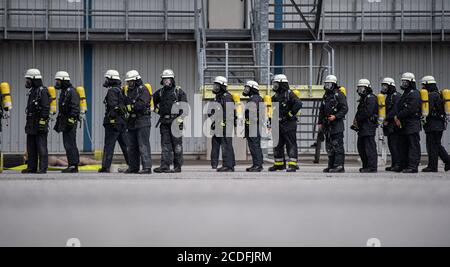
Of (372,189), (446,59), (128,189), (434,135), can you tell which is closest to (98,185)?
(128,189)

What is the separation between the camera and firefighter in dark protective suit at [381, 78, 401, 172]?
15125 mm

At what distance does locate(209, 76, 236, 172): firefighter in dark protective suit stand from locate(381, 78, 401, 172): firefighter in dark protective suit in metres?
3.20

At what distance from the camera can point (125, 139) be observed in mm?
15688

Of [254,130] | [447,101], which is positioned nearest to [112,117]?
[254,130]

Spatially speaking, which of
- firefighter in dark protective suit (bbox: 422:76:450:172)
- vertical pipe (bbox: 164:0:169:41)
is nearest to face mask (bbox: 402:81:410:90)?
firefighter in dark protective suit (bbox: 422:76:450:172)

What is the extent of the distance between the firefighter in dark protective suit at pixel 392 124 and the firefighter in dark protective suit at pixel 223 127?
3.20 m

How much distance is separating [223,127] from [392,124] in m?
3.45

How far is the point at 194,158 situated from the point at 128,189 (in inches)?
603

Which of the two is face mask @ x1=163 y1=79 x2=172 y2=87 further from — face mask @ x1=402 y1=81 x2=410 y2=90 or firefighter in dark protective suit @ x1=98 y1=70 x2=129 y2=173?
face mask @ x1=402 y1=81 x2=410 y2=90

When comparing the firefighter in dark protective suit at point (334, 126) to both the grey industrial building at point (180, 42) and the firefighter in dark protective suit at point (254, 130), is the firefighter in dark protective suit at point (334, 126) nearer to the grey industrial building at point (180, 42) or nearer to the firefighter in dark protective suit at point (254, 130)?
the firefighter in dark protective suit at point (254, 130)

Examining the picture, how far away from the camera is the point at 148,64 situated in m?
25.5

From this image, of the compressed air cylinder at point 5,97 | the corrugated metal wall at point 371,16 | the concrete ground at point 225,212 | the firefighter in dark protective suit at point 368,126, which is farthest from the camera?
the corrugated metal wall at point 371,16

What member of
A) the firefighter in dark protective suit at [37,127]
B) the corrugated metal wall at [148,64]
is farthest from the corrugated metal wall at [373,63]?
the firefighter in dark protective suit at [37,127]

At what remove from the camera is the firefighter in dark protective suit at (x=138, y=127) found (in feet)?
46.2
